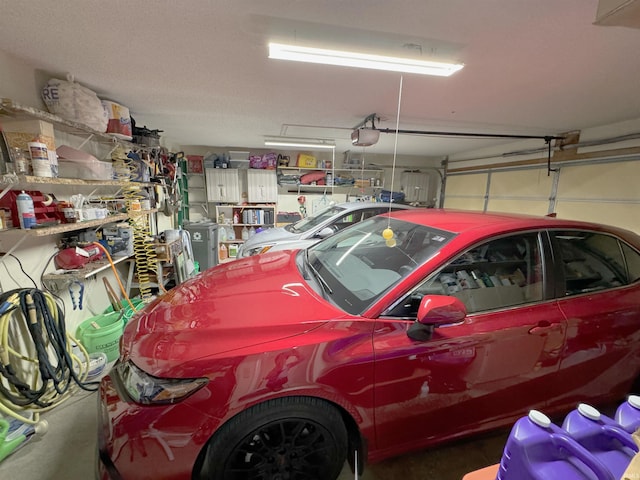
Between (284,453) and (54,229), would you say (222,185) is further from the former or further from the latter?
(284,453)

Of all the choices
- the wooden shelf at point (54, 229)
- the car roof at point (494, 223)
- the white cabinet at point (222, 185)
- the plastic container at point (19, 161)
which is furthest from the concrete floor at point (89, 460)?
the white cabinet at point (222, 185)

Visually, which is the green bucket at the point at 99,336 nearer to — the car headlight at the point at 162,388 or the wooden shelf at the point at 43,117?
the car headlight at the point at 162,388

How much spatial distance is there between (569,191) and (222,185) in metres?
6.29

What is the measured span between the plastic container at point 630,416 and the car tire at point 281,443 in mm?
927

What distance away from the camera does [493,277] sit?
1447 mm

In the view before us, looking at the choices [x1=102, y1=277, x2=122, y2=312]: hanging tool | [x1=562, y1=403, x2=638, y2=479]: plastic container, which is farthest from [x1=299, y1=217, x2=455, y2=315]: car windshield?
[x1=102, y1=277, x2=122, y2=312]: hanging tool

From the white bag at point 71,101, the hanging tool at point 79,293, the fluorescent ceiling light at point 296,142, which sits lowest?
the hanging tool at point 79,293

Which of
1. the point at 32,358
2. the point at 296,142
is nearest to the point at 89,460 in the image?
the point at 32,358

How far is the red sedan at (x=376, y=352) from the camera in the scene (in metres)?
1.02

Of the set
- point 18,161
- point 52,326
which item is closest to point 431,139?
point 18,161

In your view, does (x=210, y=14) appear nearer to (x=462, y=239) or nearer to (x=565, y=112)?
(x=462, y=239)

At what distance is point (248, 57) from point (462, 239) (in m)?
1.85

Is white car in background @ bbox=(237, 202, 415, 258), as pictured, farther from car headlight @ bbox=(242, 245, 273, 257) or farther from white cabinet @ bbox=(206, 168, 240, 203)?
white cabinet @ bbox=(206, 168, 240, 203)

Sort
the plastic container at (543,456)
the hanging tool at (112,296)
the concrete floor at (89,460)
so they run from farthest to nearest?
the hanging tool at (112,296) < the concrete floor at (89,460) < the plastic container at (543,456)
